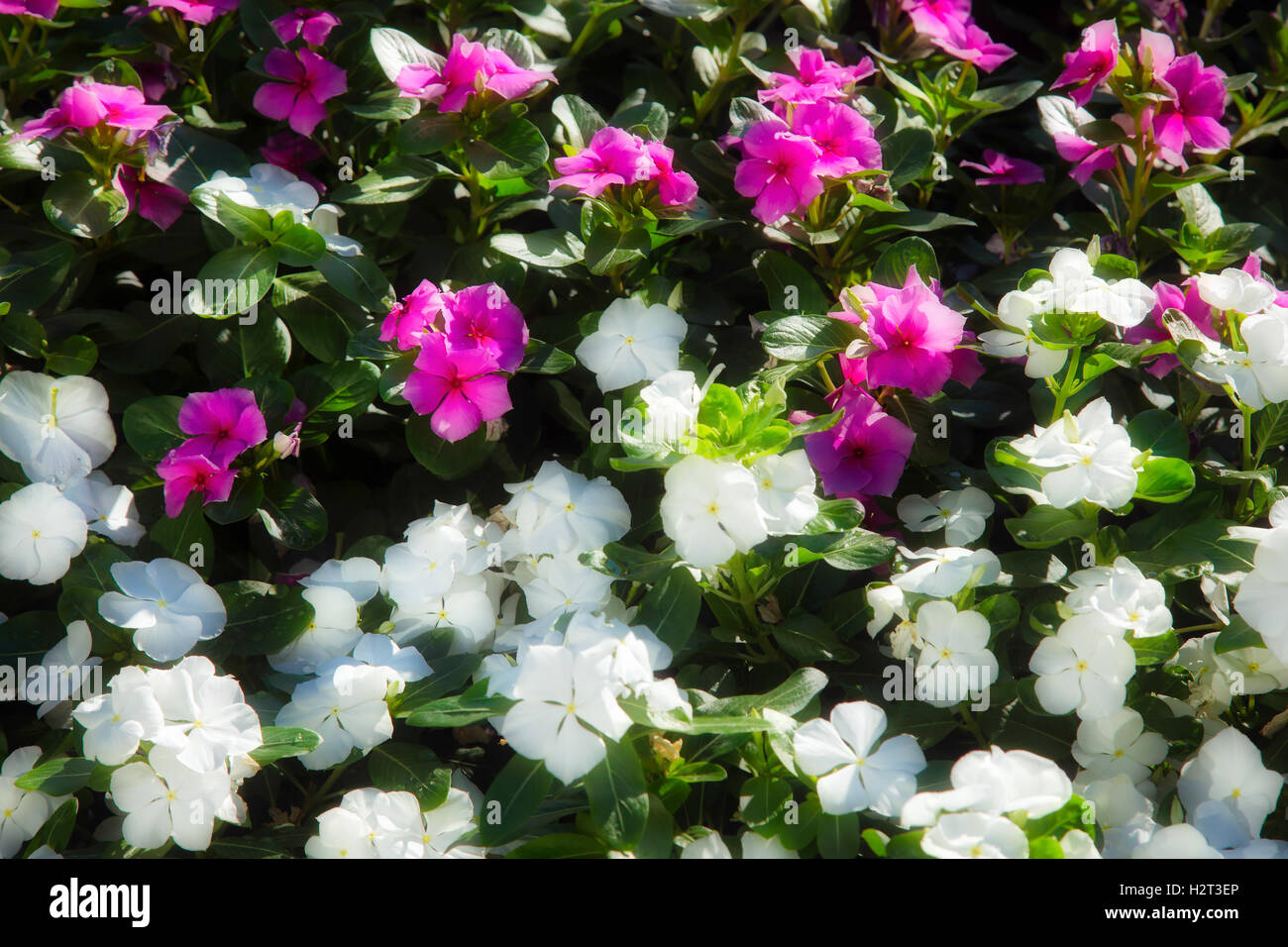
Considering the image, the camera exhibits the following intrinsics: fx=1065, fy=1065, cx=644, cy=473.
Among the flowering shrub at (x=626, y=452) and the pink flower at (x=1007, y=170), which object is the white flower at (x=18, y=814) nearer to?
the flowering shrub at (x=626, y=452)

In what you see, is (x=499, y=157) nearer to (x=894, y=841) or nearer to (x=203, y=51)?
(x=203, y=51)

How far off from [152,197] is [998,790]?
1441 mm

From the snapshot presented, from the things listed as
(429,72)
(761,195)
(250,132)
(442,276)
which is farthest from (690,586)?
(250,132)

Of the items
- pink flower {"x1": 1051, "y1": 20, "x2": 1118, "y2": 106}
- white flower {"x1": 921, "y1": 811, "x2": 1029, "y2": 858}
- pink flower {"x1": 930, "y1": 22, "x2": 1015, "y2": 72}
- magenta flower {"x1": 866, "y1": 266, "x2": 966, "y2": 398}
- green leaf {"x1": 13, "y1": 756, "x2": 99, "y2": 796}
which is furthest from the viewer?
pink flower {"x1": 930, "y1": 22, "x2": 1015, "y2": 72}

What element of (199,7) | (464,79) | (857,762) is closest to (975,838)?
(857,762)

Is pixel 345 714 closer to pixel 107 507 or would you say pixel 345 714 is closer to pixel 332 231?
pixel 107 507

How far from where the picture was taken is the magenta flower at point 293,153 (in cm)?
174

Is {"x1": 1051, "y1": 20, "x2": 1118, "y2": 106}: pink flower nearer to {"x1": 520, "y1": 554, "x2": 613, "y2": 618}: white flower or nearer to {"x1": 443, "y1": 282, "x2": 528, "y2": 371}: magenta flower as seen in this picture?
{"x1": 443, "y1": 282, "x2": 528, "y2": 371}: magenta flower

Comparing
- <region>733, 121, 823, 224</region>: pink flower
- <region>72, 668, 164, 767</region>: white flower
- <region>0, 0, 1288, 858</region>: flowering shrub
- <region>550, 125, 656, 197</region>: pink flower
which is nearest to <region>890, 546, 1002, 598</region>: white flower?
<region>0, 0, 1288, 858</region>: flowering shrub

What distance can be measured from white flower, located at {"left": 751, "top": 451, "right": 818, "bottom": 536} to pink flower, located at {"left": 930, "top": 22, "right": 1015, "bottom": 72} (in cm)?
87

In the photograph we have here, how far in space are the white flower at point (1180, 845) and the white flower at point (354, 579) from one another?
1000mm

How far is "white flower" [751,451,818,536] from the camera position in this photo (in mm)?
1227

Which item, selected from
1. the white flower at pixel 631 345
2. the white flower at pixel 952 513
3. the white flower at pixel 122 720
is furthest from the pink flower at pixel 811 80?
the white flower at pixel 122 720
